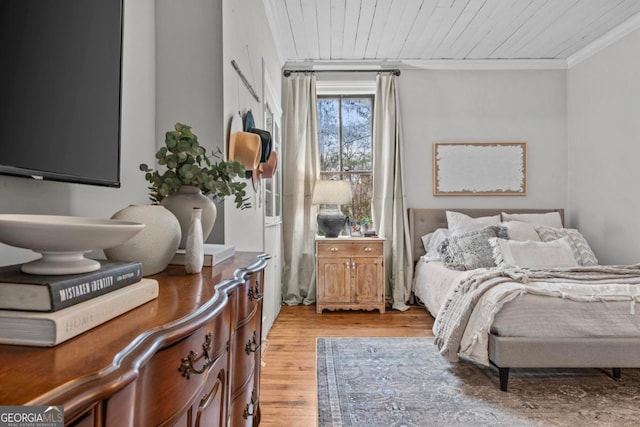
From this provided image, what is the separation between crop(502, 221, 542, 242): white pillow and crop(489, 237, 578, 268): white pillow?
296 millimetres

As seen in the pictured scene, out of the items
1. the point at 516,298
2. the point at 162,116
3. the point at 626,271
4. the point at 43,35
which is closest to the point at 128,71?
the point at 162,116

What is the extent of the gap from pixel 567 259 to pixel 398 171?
71.6 inches

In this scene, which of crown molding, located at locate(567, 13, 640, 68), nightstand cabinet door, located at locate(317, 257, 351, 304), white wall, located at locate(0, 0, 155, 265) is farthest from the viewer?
nightstand cabinet door, located at locate(317, 257, 351, 304)

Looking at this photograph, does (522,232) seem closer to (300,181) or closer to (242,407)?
(300,181)

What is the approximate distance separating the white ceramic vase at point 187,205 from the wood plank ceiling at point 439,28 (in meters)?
2.40

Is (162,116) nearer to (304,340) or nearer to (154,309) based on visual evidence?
(154,309)

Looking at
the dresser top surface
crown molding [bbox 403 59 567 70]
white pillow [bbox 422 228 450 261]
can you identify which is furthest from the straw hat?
crown molding [bbox 403 59 567 70]

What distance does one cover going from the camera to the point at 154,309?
699 mm

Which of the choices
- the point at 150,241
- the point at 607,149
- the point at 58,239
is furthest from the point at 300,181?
the point at 58,239

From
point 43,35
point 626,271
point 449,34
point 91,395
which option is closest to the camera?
point 91,395

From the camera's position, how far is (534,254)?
3.23m

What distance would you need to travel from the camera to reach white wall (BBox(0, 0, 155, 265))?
928 mm

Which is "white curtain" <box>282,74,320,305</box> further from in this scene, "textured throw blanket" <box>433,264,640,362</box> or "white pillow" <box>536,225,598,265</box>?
"white pillow" <box>536,225,598,265</box>
